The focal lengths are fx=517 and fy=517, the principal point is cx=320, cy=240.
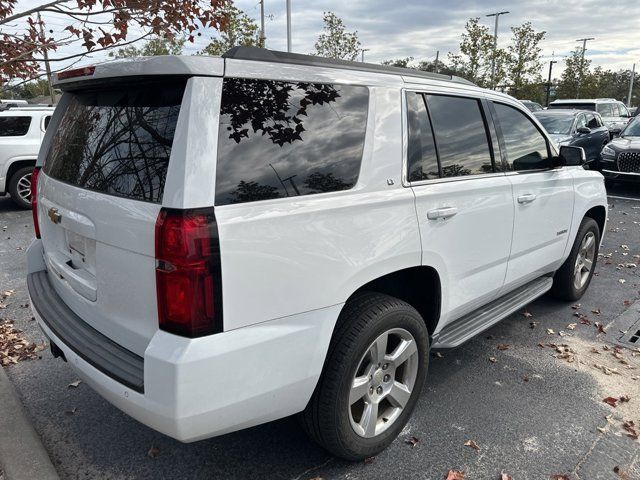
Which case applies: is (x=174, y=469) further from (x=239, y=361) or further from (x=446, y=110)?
(x=446, y=110)

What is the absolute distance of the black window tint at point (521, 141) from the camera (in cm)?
366

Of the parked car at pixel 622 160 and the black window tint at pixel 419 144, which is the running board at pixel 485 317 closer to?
the black window tint at pixel 419 144

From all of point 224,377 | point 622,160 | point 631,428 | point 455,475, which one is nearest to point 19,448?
point 224,377

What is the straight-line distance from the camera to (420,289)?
9.95ft

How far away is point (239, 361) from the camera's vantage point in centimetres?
200

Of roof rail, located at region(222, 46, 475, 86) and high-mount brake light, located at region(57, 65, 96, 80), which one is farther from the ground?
roof rail, located at region(222, 46, 475, 86)

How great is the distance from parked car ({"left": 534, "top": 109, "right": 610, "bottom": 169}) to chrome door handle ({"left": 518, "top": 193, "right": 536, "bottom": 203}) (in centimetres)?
872

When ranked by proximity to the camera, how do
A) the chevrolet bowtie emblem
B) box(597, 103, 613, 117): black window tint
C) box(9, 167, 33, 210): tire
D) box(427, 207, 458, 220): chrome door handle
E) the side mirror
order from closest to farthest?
the chevrolet bowtie emblem, box(427, 207, 458, 220): chrome door handle, the side mirror, box(9, 167, 33, 210): tire, box(597, 103, 613, 117): black window tint

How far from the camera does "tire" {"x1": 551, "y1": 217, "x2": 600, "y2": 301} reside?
465 cm

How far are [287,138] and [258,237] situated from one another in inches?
18.7

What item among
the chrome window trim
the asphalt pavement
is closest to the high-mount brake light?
the chrome window trim

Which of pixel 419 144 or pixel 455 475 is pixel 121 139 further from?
pixel 455 475

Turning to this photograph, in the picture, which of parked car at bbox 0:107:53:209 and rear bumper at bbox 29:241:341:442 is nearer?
rear bumper at bbox 29:241:341:442

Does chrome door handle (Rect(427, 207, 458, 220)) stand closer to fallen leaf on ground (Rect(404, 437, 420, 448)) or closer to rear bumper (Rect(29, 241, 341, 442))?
rear bumper (Rect(29, 241, 341, 442))
